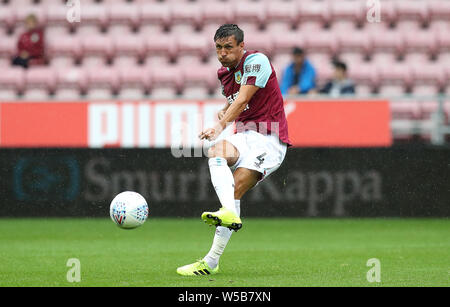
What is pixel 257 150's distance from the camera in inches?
290

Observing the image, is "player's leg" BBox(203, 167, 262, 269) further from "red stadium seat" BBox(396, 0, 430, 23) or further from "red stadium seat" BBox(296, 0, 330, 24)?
"red stadium seat" BBox(396, 0, 430, 23)

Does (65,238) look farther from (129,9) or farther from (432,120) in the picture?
(129,9)

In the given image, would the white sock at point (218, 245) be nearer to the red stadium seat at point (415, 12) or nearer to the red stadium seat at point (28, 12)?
the red stadium seat at point (415, 12)

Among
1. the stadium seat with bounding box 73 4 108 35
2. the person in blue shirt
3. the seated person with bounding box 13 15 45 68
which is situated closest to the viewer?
the person in blue shirt

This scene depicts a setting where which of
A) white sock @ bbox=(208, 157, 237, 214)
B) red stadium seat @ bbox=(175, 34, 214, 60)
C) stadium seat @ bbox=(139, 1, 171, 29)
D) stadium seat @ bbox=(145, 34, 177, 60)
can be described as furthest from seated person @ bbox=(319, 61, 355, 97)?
white sock @ bbox=(208, 157, 237, 214)

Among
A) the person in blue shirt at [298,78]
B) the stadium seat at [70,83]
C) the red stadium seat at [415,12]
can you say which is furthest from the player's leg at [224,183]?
the red stadium seat at [415,12]

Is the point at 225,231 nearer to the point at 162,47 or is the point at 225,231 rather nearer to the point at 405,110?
the point at 405,110

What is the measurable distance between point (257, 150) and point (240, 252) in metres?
2.05

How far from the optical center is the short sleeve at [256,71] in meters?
7.29

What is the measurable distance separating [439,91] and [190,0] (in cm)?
480

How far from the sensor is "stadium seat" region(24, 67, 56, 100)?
49.4ft

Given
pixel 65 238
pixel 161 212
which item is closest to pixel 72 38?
pixel 161 212

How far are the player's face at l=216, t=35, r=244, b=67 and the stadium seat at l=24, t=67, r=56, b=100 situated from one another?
823 cm

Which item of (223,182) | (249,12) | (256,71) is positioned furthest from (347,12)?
(223,182)
